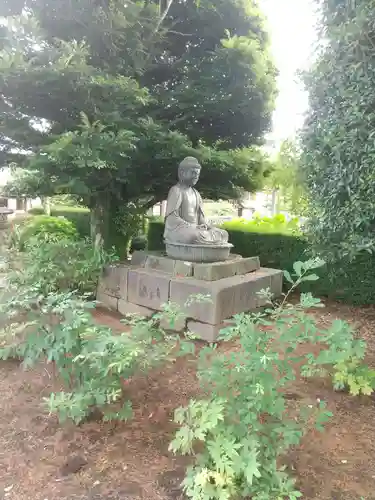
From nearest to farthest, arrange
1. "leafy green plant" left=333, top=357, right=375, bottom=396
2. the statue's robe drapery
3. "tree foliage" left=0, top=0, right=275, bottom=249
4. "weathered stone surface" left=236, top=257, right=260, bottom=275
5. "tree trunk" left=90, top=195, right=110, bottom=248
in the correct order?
1. "leafy green plant" left=333, top=357, right=375, bottom=396
2. "tree foliage" left=0, top=0, right=275, bottom=249
3. the statue's robe drapery
4. "weathered stone surface" left=236, top=257, right=260, bottom=275
5. "tree trunk" left=90, top=195, right=110, bottom=248

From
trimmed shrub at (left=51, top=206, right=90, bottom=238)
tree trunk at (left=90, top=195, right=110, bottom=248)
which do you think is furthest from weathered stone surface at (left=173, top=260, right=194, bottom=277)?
trimmed shrub at (left=51, top=206, right=90, bottom=238)

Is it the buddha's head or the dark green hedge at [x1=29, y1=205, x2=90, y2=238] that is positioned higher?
the buddha's head

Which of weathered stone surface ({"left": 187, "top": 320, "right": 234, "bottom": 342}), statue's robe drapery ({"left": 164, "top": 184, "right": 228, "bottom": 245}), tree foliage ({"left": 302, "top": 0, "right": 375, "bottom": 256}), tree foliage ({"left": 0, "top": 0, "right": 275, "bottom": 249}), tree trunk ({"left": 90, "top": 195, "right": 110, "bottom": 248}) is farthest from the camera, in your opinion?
tree trunk ({"left": 90, "top": 195, "right": 110, "bottom": 248})

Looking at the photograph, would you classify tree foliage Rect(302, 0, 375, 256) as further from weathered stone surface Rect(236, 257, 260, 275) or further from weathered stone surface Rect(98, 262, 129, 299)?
weathered stone surface Rect(98, 262, 129, 299)

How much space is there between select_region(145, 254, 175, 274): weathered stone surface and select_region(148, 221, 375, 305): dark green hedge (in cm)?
193

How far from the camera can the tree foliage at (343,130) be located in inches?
108

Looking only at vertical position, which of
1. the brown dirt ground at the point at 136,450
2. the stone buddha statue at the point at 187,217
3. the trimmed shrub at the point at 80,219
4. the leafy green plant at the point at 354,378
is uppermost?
the stone buddha statue at the point at 187,217

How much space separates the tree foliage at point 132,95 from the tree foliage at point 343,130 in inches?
98.5

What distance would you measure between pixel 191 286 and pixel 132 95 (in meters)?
2.84

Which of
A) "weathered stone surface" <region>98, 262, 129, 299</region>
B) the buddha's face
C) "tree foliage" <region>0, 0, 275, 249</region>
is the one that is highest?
"tree foliage" <region>0, 0, 275, 249</region>

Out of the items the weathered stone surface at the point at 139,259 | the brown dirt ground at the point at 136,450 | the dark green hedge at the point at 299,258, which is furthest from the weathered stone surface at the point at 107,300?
the brown dirt ground at the point at 136,450

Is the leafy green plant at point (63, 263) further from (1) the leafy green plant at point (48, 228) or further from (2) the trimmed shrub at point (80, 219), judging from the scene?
(2) the trimmed shrub at point (80, 219)

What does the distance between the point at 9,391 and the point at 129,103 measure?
4.04 m

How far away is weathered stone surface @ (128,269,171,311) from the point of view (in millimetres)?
4852
